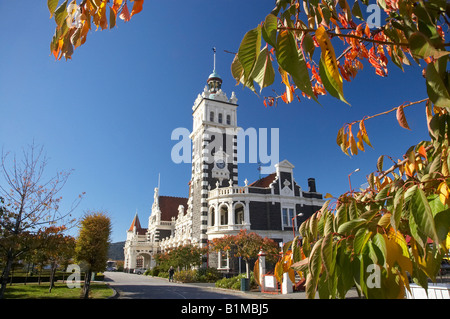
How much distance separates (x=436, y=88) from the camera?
1247 mm

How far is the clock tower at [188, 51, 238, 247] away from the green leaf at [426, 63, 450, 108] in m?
28.6

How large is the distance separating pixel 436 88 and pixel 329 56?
20.7 inches

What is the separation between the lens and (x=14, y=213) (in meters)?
10.9

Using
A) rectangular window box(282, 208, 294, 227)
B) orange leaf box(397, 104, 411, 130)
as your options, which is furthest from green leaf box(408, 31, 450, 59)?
rectangular window box(282, 208, 294, 227)

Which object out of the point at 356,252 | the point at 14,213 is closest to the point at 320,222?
the point at 356,252

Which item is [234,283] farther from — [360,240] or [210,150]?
[360,240]

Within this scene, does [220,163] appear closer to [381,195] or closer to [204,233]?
[204,233]

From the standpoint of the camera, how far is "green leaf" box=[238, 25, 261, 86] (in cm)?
119

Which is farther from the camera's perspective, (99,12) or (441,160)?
(441,160)

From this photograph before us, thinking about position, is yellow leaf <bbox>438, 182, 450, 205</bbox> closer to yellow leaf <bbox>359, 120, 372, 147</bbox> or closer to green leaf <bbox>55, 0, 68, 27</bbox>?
yellow leaf <bbox>359, 120, 372, 147</bbox>

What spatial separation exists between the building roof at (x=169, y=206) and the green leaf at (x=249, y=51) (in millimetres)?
48212
